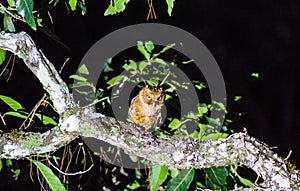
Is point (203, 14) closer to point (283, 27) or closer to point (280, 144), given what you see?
point (283, 27)

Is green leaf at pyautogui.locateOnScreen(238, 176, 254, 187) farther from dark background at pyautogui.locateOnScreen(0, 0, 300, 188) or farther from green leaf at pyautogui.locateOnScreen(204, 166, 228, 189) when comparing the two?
dark background at pyautogui.locateOnScreen(0, 0, 300, 188)

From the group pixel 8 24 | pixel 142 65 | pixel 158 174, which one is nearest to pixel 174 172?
pixel 158 174

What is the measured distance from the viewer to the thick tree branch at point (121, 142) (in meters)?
1.29

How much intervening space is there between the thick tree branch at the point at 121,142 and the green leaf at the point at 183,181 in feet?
0.44

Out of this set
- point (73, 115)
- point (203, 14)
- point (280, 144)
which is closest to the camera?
point (73, 115)

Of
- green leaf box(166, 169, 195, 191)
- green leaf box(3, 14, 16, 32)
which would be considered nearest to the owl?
green leaf box(166, 169, 195, 191)

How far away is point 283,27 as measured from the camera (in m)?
3.88

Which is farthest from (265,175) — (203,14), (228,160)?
(203,14)

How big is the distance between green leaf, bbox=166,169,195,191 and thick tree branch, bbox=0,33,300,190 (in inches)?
5.3

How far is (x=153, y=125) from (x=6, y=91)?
54cm

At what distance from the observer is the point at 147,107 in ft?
6.00

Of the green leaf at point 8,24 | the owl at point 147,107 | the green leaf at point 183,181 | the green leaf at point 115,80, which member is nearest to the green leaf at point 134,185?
the owl at point 147,107

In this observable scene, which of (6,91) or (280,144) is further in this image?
(280,144)

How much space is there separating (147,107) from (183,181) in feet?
1.21
